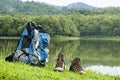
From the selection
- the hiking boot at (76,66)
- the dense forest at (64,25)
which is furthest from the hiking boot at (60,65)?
the dense forest at (64,25)

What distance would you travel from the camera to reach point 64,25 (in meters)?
116

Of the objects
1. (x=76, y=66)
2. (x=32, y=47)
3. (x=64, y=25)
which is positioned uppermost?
(x=32, y=47)

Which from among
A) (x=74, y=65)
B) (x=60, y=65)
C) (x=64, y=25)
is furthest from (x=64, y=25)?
(x=60, y=65)

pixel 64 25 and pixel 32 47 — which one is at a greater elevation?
pixel 32 47

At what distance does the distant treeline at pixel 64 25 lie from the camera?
10044cm

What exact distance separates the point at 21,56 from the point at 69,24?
11293cm

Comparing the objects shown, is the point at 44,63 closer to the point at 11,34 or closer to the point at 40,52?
the point at 40,52

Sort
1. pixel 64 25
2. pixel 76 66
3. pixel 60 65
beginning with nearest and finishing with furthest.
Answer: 1. pixel 60 65
2. pixel 76 66
3. pixel 64 25

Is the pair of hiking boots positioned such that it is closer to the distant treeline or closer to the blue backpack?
the blue backpack

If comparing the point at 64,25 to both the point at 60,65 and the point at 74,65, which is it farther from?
the point at 60,65

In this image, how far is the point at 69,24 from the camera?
120m

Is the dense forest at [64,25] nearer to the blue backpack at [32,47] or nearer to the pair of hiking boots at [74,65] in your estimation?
the blue backpack at [32,47]

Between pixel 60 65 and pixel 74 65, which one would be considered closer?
pixel 60 65

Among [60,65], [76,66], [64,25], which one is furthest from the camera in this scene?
[64,25]
